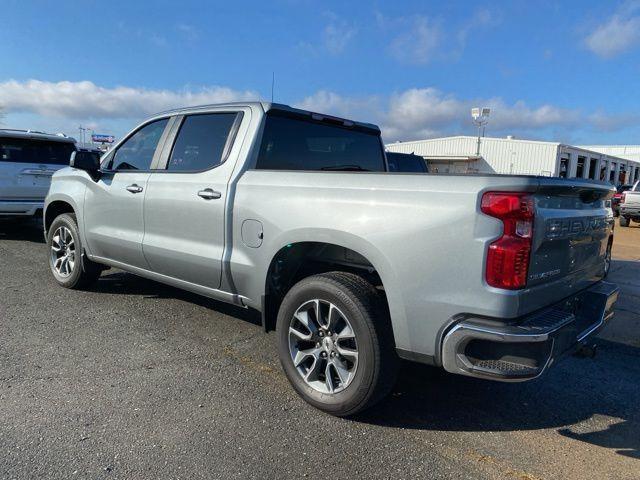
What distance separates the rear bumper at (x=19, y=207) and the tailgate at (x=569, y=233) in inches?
346

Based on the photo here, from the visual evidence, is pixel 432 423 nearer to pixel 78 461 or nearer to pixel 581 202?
pixel 581 202

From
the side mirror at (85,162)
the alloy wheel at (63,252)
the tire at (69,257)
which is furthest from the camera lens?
the alloy wheel at (63,252)

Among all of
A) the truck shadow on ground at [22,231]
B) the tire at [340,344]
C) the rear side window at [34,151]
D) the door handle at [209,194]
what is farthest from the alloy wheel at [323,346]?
the truck shadow on ground at [22,231]

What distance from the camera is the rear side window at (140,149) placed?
459 centimetres

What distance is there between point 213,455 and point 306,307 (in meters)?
1.02

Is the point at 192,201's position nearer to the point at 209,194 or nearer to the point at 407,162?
the point at 209,194

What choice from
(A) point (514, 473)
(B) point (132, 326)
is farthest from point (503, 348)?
(B) point (132, 326)

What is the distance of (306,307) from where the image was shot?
10.6ft

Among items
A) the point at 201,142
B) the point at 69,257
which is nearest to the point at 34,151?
the point at 69,257

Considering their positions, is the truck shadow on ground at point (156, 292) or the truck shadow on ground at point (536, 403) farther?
the truck shadow on ground at point (156, 292)

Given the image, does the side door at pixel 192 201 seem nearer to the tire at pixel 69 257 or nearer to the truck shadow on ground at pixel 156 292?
the truck shadow on ground at pixel 156 292

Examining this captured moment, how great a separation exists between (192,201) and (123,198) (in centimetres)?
110

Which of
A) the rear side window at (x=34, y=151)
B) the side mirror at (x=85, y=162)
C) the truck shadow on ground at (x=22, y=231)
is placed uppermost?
the rear side window at (x=34, y=151)

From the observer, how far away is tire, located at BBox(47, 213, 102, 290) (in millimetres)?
5395
